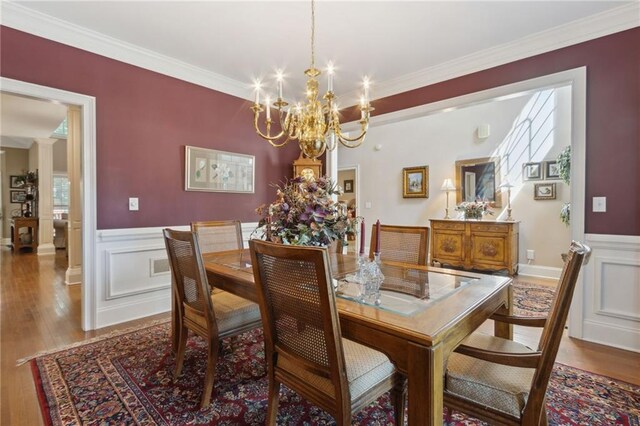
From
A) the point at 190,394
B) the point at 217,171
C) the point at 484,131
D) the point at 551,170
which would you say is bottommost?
the point at 190,394

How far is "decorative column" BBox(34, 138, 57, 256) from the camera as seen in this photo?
6699mm

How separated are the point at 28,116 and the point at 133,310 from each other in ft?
15.3

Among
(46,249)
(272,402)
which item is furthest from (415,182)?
(46,249)

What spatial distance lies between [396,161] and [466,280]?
491 centimetres

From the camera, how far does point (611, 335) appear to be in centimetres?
241

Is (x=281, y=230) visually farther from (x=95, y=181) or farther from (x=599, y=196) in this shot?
(x=599, y=196)

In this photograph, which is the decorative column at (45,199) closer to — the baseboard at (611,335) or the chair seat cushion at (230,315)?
the chair seat cushion at (230,315)

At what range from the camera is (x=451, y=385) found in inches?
47.3

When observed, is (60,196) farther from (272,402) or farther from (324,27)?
(272,402)

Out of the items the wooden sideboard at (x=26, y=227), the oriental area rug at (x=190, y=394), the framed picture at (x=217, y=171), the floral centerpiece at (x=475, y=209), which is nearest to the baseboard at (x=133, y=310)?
the oriental area rug at (x=190, y=394)

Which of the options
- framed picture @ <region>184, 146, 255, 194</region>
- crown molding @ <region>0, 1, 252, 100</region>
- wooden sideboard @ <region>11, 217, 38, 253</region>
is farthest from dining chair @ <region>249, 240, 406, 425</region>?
wooden sideboard @ <region>11, 217, 38, 253</region>

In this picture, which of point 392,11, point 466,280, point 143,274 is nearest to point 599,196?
point 466,280

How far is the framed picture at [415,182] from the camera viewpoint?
585 centimetres

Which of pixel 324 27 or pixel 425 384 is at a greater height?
pixel 324 27
